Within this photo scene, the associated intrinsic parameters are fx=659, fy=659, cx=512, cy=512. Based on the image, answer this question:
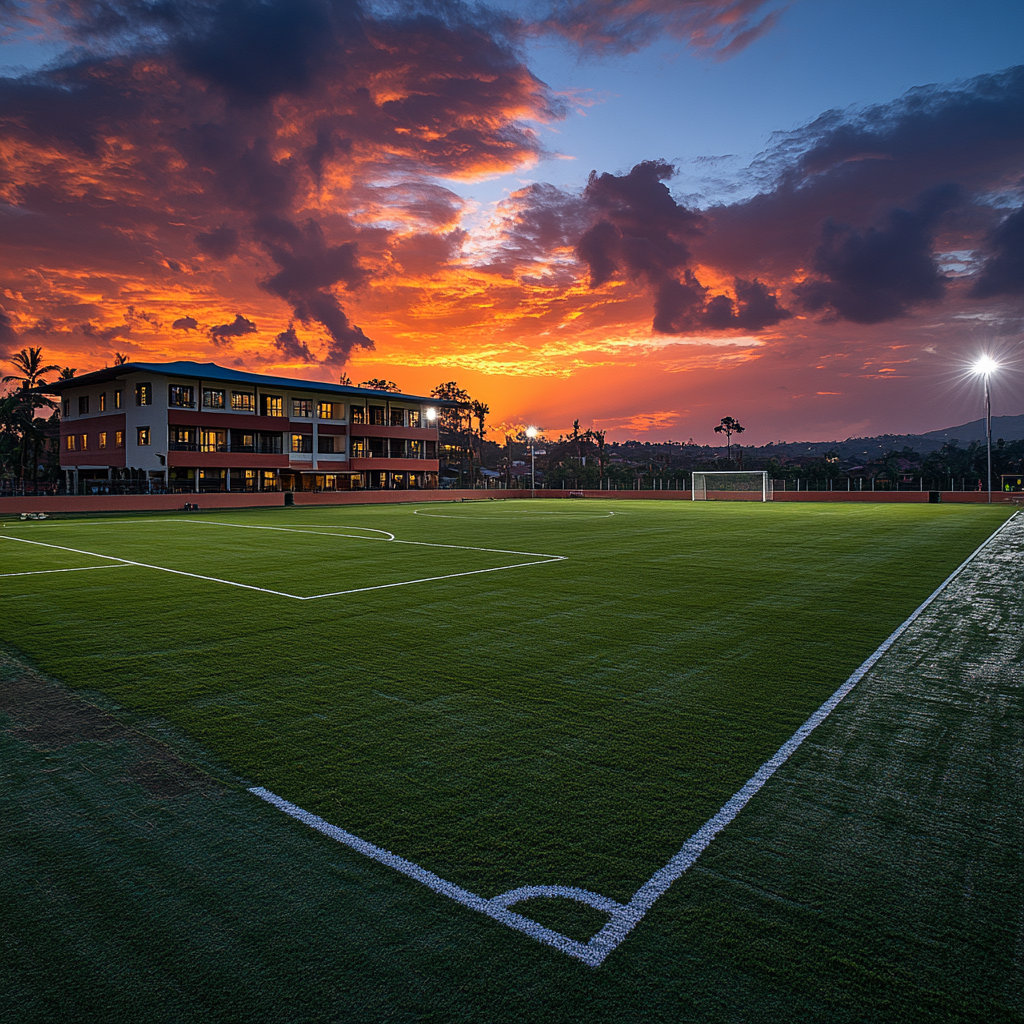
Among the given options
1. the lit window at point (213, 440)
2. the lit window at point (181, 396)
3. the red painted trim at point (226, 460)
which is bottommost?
the red painted trim at point (226, 460)

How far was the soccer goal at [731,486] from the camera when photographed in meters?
59.5

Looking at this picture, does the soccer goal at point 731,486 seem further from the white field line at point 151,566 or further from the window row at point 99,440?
the white field line at point 151,566

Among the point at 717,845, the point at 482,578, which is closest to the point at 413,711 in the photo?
the point at 717,845

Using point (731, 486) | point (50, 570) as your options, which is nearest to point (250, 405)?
point (731, 486)

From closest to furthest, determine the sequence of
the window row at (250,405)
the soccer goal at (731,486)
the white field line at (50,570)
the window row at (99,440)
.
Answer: the white field line at (50,570) → the window row at (250,405) → the window row at (99,440) → the soccer goal at (731,486)

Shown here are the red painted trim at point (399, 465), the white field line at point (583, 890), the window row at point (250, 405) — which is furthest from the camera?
the red painted trim at point (399, 465)

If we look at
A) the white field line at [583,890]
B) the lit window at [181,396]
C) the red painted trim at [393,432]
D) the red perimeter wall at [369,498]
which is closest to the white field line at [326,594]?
the white field line at [583,890]

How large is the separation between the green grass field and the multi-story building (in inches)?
1659

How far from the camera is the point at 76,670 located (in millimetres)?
6852

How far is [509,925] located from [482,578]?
1016cm

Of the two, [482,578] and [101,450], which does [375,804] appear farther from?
[101,450]

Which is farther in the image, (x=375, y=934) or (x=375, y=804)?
(x=375, y=804)

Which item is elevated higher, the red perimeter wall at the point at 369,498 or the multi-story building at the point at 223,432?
the multi-story building at the point at 223,432

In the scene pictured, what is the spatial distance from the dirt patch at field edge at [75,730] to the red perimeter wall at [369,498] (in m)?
36.2
